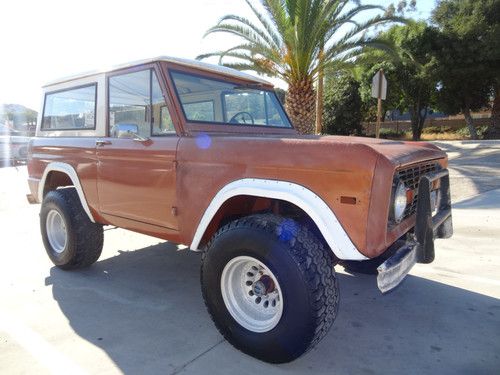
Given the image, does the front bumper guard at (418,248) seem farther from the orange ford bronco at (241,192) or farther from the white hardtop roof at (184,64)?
the white hardtop roof at (184,64)

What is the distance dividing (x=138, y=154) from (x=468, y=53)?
2201 cm

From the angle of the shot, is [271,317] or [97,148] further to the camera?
[97,148]

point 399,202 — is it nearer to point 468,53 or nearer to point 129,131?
point 129,131

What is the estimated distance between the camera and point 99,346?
9.12 feet

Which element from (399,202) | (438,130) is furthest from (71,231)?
(438,130)

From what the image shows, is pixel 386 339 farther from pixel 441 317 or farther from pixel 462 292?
pixel 462 292

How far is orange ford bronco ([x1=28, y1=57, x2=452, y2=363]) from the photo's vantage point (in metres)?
2.32

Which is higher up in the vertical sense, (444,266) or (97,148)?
(97,148)

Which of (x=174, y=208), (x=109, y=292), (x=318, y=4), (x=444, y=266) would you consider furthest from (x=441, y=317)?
(x=318, y=4)

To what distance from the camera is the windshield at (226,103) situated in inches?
130

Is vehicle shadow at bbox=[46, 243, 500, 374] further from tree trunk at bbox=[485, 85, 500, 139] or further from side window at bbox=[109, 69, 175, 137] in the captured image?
tree trunk at bbox=[485, 85, 500, 139]

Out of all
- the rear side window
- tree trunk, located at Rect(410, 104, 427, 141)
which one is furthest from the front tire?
tree trunk, located at Rect(410, 104, 427, 141)

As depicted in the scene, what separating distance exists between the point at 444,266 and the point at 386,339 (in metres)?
1.79

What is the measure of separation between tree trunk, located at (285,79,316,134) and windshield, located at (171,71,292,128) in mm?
7060
